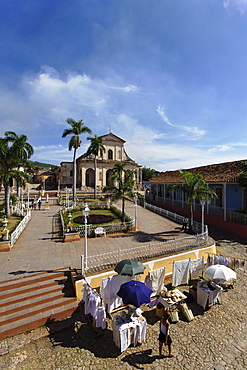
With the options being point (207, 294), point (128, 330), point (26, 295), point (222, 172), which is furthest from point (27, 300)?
point (222, 172)

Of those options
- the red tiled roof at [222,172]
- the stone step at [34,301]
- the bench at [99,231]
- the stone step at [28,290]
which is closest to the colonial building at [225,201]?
the red tiled roof at [222,172]

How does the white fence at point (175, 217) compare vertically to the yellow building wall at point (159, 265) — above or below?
above

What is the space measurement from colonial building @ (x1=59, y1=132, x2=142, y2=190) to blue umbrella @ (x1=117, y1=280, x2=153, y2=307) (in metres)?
36.5

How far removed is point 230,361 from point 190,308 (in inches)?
85.9

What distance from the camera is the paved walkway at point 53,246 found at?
808cm

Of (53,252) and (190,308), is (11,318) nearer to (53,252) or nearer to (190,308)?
(53,252)

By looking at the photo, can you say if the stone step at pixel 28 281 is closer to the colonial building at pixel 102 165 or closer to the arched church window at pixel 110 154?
the colonial building at pixel 102 165

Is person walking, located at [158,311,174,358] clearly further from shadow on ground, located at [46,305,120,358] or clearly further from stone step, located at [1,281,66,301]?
stone step, located at [1,281,66,301]

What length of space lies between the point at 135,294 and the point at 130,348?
149 centimetres

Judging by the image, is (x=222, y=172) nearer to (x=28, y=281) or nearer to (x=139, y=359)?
(x=139, y=359)

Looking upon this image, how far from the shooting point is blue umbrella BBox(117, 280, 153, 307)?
5.03 meters

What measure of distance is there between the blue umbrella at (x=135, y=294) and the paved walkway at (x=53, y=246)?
340 cm

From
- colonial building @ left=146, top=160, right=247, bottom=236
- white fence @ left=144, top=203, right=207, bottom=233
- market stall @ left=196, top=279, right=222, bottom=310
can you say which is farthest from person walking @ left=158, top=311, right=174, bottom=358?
colonial building @ left=146, top=160, right=247, bottom=236

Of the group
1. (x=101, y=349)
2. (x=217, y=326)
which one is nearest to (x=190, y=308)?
(x=217, y=326)
